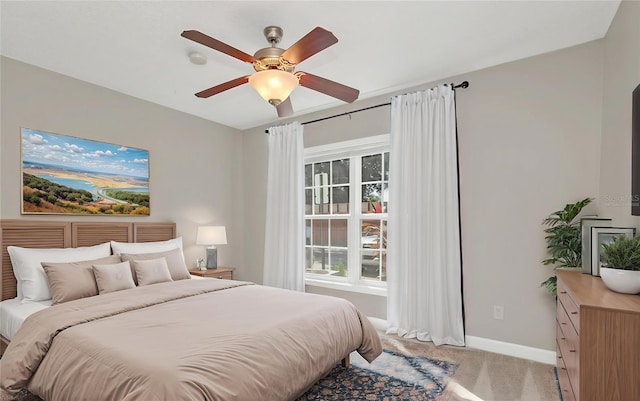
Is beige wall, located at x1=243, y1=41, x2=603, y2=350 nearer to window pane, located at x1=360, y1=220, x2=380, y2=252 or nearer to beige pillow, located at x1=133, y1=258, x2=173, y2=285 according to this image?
window pane, located at x1=360, y1=220, x2=380, y2=252

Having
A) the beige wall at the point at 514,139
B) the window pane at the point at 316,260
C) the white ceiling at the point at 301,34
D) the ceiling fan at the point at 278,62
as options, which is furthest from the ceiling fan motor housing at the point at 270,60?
the window pane at the point at 316,260

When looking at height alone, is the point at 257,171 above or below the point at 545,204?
above

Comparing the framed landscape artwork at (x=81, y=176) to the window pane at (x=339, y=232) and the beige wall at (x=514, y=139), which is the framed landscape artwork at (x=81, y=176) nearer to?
the beige wall at (x=514, y=139)

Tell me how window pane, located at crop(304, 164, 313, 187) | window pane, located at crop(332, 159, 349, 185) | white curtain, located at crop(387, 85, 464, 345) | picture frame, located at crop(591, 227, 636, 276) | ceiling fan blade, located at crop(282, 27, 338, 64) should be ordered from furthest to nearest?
window pane, located at crop(304, 164, 313, 187), window pane, located at crop(332, 159, 349, 185), white curtain, located at crop(387, 85, 464, 345), picture frame, located at crop(591, 227, 636, 276), ceiling fan blade, located at crop(282, 27, 338, 64)

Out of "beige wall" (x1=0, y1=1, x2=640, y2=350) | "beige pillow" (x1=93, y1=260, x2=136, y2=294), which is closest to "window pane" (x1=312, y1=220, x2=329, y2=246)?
"beige wall" (x1=0, y1=1, x2=640, y2=350)

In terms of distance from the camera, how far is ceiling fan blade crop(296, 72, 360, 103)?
8.02 feet

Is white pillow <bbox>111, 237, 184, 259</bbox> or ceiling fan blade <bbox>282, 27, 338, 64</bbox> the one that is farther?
white pillow <bbox>111, 237, 184, 259</bbox>

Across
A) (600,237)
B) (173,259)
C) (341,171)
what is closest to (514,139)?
(600,237)

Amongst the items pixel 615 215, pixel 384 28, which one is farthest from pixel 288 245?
pixel 615 215

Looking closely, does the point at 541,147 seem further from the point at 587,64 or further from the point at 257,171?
the point at 257,171

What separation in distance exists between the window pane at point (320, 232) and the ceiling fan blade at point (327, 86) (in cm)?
212

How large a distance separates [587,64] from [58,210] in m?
4.81

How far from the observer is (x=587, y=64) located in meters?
2.75

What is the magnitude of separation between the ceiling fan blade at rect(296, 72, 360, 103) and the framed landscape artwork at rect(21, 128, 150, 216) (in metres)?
2.43
